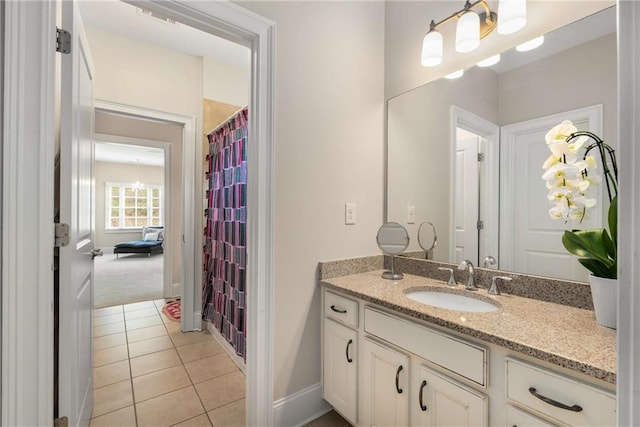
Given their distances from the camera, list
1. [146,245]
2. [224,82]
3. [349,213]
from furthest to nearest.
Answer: [146,245]
[224,82]
[349,213]

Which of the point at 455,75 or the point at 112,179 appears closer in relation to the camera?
the point at 455,75

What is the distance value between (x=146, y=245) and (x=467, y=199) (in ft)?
27.1

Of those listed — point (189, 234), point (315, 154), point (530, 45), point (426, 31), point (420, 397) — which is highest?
point (426, 31)

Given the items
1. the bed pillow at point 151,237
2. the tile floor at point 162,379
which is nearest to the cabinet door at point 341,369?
the tile floor at point 162,379

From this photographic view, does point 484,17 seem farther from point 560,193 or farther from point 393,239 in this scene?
point 393,239

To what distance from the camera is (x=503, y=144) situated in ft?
4.67

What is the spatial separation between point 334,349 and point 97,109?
281 cm

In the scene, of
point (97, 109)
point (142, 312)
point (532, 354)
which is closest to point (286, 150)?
point (532, 354)

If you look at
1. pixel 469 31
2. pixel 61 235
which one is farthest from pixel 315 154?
pixel 61 235

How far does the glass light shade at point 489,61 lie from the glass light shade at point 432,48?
0.74 ft

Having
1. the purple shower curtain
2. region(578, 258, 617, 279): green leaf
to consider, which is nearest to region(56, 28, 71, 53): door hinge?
the purple shower curtain

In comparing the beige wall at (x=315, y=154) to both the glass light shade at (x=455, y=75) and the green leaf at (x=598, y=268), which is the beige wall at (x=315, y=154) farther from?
the green leaf at (x=598, y=268)

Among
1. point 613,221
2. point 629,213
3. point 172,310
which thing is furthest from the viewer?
point 172,310

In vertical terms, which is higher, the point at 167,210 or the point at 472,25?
the point at 472,25
